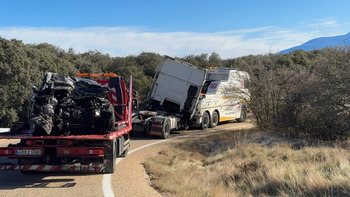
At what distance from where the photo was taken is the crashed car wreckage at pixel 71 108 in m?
7.05

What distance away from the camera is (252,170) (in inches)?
316

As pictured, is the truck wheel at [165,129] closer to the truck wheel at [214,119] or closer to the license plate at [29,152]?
the truck wheel at [214,119]

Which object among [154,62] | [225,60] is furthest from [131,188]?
[225,60]

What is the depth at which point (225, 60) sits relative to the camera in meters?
55.0

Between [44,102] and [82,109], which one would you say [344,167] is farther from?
[44,102]

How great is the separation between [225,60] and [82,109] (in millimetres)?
49418

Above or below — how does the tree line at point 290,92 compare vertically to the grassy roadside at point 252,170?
above

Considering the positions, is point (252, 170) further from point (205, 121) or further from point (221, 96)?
point (221, 96)

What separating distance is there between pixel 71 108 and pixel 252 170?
462 centimetres

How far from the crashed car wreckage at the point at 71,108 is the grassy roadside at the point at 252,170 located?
1.87 m

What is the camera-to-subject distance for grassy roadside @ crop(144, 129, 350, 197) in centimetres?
605

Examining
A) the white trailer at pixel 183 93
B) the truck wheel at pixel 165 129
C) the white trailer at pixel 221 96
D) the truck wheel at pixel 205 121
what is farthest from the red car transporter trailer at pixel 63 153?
the truck wheel at pixel 205 121

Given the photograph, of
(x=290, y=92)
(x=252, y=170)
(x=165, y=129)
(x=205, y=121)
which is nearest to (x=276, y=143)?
(x=290, y=92)

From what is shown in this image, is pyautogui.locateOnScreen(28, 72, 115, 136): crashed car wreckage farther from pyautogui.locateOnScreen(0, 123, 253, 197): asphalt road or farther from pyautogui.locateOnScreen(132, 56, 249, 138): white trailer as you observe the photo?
pyautogui.locateOnScreen(132, 56, 249, 138): white trailer
